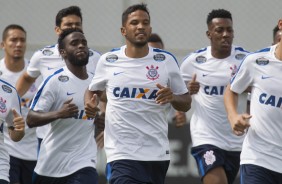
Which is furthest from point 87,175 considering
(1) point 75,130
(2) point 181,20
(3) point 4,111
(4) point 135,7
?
(2) point 181,20

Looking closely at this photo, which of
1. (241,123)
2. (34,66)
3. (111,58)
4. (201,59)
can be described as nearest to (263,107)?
(241,123)

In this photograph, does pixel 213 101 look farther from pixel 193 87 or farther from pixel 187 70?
pixel 187 70

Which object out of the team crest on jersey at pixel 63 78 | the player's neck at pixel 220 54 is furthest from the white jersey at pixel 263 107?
the player's neck at pixel 220 54

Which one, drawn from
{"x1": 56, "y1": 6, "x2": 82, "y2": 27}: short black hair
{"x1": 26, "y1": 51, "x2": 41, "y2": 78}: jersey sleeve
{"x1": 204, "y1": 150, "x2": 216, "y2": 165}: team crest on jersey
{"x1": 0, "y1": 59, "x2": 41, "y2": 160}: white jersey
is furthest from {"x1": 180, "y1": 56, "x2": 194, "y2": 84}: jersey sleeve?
{"x1": 0, "y1": 59, "x2": 41, "y2": 160}: white jersey

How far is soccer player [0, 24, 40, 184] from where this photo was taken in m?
11.9

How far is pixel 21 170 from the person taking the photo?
1194 cm

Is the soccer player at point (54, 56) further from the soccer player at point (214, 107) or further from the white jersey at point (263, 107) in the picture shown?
the white jersey at point (263, 107)

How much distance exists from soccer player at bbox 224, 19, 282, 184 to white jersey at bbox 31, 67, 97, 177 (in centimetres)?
179

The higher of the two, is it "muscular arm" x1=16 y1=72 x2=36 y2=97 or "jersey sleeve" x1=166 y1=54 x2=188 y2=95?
"jersey sleeve" x1=166 y1=54 x2=188 y2=95

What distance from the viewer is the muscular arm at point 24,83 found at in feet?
38.6

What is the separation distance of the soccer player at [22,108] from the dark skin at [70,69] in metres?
2.00

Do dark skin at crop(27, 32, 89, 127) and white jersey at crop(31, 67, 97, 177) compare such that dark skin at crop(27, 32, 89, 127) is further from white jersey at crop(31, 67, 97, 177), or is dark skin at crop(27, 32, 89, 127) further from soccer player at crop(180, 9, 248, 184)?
soccer player at crop(180, 9, 248, 184)

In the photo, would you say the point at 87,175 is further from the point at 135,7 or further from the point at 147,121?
the point at 135,7

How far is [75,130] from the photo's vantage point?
381 inches
